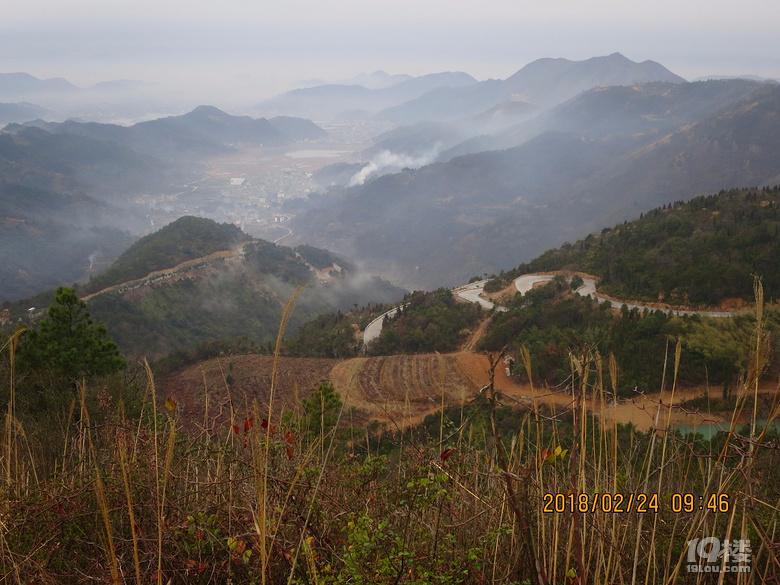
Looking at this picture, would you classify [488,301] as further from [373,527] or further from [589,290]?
[373,527]

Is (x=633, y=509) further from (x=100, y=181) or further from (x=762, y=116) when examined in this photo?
(x=100, y=181)

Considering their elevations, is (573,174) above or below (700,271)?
above

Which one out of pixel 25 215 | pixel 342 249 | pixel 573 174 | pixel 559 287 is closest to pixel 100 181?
pixel 25 215

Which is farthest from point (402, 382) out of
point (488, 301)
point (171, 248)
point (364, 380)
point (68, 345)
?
point (171, 248)

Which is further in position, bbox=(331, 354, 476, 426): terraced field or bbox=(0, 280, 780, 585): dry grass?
bbox=(331, 354, 476, 426): terraced field

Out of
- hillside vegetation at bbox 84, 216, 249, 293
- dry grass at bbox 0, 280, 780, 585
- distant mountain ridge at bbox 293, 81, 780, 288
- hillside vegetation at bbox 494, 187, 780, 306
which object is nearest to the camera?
dry grass at bbox 0, 280, 780, 585

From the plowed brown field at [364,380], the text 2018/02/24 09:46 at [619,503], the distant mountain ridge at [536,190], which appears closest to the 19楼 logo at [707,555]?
the text 2018/02/24 09:46 at [619,503]

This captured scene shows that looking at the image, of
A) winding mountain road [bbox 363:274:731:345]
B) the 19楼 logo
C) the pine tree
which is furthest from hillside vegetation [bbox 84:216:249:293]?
the 19楼 logo

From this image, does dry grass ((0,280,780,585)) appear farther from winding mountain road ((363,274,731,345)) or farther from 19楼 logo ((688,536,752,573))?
winding mountain road ((363,274,731,345))

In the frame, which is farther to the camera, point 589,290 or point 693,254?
point 589,290

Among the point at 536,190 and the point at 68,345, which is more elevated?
the point at 536,190

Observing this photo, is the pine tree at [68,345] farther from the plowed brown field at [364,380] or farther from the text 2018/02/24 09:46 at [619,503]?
the text 2018/02/24 09:46 at [619,503]
